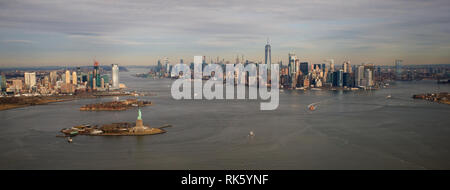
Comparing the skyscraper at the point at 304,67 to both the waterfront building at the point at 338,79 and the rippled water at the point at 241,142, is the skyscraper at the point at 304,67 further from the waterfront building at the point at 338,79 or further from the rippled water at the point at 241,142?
the rippled water at the point at 241,142

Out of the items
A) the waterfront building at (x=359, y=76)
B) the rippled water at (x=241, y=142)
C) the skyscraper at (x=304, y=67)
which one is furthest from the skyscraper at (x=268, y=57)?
the rippled water at (x=241, y=142)

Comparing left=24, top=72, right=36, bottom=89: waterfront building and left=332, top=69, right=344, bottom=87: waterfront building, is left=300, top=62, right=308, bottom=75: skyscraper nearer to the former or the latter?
left=332, top=69, right=344, bottom=87: waterfront building

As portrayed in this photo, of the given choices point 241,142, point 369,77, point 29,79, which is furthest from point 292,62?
point 241,142

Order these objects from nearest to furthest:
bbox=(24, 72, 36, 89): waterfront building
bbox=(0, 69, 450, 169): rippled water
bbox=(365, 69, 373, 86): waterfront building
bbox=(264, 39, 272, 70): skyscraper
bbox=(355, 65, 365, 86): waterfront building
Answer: bbox=(0, 69, 450, 169): rippled water
bbox=(24, 72, 36, 89): waterfront building
bbox=(365, 69, 373, 86): waterfront building
bbox=(355, 65, 365, 86): waterfront building
bbox=(264, 39, 272, 70): skyscraper

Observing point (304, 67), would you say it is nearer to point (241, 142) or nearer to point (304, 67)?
point (304, 67)

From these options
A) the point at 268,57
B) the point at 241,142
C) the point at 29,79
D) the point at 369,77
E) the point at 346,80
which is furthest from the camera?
the point at 268,57

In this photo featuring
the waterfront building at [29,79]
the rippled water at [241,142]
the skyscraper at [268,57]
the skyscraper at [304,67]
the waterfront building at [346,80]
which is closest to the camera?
the rippled water at [241,142]

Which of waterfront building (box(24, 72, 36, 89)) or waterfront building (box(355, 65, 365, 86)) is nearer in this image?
waterfront building (box(24, 72, 36, 89))

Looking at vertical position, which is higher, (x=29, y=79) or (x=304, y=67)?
(x=304, y=67)

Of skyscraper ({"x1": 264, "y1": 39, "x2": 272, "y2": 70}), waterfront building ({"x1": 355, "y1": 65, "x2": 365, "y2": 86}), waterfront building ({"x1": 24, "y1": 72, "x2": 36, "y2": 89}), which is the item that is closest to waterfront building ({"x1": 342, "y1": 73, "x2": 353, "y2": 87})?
waterfront building ({"x1": 355, "y1": 65, "x2": 365, "y2": 86})
